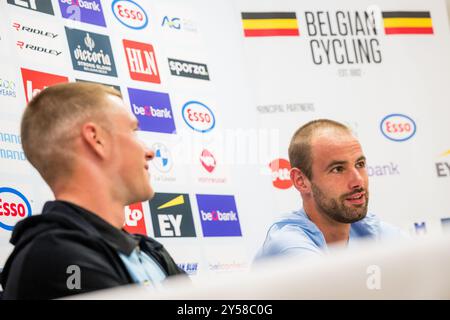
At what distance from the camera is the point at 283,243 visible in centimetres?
245

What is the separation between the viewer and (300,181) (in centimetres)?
323

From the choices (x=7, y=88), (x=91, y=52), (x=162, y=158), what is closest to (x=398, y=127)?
(x=162, y=158)

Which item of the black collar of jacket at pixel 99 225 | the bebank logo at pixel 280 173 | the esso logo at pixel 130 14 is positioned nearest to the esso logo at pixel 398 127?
the bebank logo at pixel 280 173

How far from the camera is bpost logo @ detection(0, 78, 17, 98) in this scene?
2.88 metres

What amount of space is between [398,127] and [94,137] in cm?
256

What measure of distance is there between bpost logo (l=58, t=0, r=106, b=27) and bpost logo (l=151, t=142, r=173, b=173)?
0.57 m

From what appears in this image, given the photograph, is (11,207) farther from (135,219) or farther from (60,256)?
(60,256)

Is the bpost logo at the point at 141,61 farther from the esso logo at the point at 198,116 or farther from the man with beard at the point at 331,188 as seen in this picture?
the man with beard at the point at 331,188

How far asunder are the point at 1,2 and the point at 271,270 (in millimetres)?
2824

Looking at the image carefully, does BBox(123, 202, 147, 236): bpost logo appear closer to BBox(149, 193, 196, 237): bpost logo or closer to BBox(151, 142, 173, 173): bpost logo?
BBox(149, 193, 196, 237): bpost logo

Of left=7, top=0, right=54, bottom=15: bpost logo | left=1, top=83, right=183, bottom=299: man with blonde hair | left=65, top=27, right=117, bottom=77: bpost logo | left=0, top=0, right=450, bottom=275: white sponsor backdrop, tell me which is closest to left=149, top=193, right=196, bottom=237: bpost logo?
left=0, top=0, right=450, bottom=275: white sponsor backdrop
